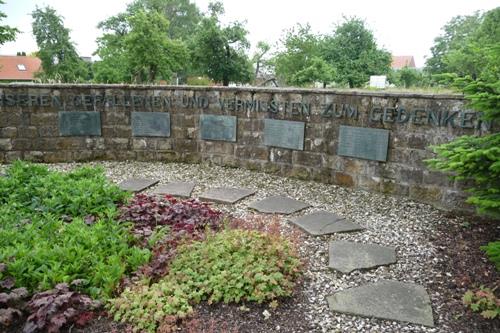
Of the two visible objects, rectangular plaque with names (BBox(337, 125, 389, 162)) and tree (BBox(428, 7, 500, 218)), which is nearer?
tree (BBox(428, 7, 500, 218))

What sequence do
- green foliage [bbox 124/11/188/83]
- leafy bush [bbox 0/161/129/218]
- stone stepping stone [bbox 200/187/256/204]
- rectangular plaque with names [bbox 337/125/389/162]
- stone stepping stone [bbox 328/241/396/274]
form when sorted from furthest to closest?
1. green foliage [bbox 124/11/188/83]
2. rectangular plaque with names [bbox 337/125/389/162]
3. stone stepping stone [bbox 200/187/256/204]
4. leafy bush [bbox 0/161/129/218]
5. stone stepping stone [bbox 328/241/396/274]

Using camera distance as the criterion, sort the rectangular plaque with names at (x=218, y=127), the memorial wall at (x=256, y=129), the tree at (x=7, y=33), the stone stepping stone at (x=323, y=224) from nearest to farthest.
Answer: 1. the stone stepping stone at (x=323, y=224)
2. the memorial wall at (x=256, y=129)
3. the rectangular plaque with names at (x=218, y=127)
4. the tree at (x=7, y=33)

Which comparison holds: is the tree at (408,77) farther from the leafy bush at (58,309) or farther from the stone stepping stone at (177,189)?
the leafy bush at (58,309)

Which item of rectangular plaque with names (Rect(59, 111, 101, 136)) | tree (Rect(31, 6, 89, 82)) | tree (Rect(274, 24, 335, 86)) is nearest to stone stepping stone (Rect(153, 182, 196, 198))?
rectangular plaque with names (Rect(59, 111, 101, 136))

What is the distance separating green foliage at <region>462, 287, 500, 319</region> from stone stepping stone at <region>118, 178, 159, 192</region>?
3749 mm

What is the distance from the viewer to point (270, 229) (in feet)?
11.1

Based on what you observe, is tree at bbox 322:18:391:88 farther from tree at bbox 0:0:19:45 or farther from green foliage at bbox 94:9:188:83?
tree at bbox 0:0:19:45

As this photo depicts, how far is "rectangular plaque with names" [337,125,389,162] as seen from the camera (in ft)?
14.9

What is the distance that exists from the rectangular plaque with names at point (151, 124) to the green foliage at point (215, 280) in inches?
140

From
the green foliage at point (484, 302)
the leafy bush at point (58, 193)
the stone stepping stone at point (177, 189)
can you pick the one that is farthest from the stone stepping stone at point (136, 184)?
the green foliage at point (484, 302)

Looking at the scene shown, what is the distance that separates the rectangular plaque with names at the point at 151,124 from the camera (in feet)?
20.1

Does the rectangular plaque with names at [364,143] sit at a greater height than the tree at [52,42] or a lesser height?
lesser

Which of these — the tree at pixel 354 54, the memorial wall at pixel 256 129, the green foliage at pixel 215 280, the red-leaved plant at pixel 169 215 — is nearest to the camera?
the green foliage at pixel 215 280

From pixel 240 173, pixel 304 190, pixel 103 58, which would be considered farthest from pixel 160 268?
pixel 103 58
